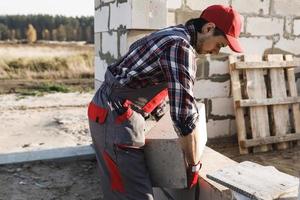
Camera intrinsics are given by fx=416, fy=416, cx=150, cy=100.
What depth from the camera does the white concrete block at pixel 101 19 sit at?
4.28m

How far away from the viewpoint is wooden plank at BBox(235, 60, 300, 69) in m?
4.52

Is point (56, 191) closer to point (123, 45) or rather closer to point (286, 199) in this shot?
point (123, 45)

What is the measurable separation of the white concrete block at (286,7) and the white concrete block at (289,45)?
31 cm

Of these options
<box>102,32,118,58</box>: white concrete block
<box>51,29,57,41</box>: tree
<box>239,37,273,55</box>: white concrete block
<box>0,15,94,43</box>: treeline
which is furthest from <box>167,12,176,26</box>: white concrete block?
<box>51,29,57,41</box>: tree

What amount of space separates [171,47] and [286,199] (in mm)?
1027

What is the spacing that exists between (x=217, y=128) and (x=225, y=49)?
34.7 inches

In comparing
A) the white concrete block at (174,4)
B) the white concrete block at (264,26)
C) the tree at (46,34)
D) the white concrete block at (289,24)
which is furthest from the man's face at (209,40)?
the tree at (46,34)

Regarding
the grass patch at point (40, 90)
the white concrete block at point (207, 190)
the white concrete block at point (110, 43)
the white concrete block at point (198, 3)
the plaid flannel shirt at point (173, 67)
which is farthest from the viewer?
the grass patch at point (40, 90)

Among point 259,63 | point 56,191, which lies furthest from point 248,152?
point 56,191

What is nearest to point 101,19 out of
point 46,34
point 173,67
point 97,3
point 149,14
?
point 97,3

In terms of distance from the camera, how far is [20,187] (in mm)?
3430

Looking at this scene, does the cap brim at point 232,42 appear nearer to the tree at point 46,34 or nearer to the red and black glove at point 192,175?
the red and black glove at point 192,175

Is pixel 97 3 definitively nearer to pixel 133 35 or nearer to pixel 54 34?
pixel 133 35

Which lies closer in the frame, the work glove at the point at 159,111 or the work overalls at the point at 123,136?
the work overalls at the point at 123,136
